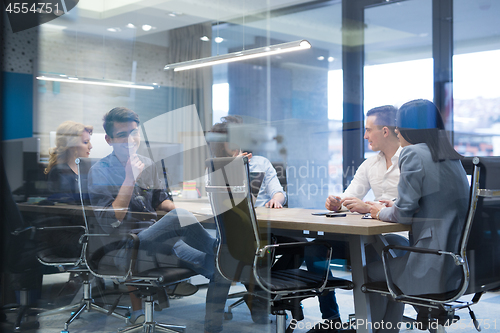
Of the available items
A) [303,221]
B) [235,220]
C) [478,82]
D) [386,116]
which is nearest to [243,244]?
[235,220]

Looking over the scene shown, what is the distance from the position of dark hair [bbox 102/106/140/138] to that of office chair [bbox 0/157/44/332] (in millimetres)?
478

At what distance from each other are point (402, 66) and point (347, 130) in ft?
3.08

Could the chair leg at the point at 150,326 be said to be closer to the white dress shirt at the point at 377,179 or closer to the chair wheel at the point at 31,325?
the chair wheel at the point at 31,325

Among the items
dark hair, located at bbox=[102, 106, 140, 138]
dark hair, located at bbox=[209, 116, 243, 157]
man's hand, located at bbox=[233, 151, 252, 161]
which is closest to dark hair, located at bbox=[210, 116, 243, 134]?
dark hair, located at bbox=[209, 116, 243, 157]

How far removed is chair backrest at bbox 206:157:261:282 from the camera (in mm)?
2217

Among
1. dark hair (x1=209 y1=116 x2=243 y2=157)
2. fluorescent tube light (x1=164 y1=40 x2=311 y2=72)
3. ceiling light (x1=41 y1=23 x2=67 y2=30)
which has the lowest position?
dark hair (x1=209 y1=116 x2=243 y2=157)

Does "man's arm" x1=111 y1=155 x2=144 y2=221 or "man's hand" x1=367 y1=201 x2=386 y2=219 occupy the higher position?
"man's arm" x1=111 y1=155 x2=144 y2=221

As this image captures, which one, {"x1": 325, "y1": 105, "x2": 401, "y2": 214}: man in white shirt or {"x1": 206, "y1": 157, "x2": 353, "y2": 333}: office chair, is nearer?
{"x1": 206, "y1": 157, "x2": 353, "y2": 333}: office chair

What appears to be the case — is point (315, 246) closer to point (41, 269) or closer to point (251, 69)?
point (251, 69)

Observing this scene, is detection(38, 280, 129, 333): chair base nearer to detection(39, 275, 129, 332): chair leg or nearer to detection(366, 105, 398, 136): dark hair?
detection(39, 275, 129, 332): chair leg

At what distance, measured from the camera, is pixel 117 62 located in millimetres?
1873

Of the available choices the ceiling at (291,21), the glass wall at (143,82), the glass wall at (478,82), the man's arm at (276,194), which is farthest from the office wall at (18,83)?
the glass wall at (478,82)

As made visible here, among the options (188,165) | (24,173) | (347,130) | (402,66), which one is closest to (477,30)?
(402,66)

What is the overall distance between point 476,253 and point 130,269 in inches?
63.8
